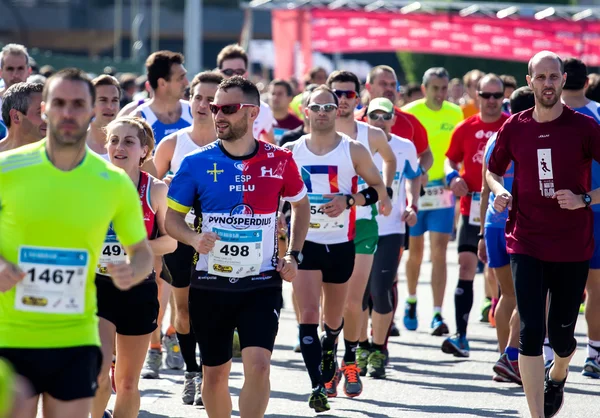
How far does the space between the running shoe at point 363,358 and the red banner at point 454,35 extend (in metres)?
16.7

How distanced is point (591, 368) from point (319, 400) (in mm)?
2703

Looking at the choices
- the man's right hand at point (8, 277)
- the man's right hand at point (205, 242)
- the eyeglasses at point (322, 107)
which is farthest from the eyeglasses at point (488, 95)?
the man's right hand at point (8, 277)

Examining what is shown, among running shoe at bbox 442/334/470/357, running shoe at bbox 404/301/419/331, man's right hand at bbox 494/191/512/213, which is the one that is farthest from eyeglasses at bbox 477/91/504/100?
man's right hand at bbox 494/191/512/213

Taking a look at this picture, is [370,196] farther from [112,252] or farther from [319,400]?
[112,252]

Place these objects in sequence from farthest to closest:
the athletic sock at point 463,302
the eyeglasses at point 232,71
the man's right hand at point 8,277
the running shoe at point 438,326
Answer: the running shoe at point 438,326 < the eyeglasses at point 232,71 < the athletic sock at point 463,302 < the man's right hand at point 8,277

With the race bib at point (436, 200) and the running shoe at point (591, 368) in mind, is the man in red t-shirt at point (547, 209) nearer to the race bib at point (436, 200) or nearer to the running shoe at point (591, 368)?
the running shoe at point (591, 368)

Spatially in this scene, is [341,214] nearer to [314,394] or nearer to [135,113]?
[314,394]

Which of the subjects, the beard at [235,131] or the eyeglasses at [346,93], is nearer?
the beard at [235,131]

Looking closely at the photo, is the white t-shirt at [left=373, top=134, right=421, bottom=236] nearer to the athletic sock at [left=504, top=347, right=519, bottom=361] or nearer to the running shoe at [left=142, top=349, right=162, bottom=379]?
the athletic sock at [left=504, top=347, right=519, bottom=361]

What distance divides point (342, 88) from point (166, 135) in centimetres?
140

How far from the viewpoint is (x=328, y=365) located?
8.58 metres

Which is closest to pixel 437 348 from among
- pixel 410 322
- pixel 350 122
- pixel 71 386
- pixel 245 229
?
pixel 410 322

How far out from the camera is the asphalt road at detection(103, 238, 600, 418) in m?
8.32

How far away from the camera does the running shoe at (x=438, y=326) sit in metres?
12.0
